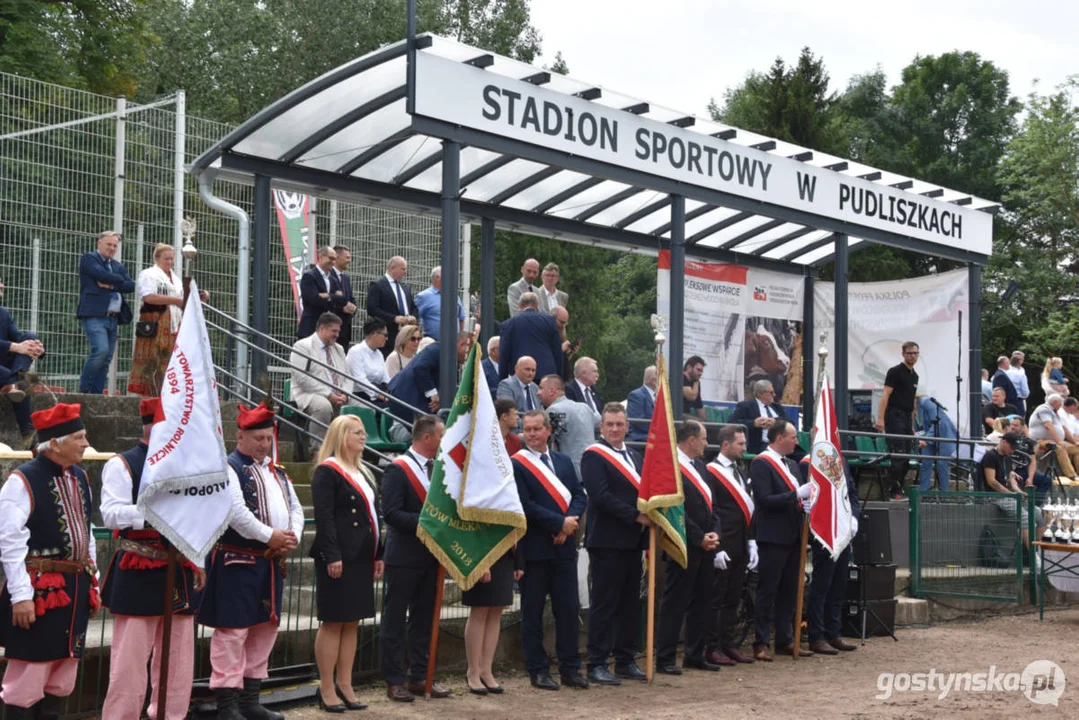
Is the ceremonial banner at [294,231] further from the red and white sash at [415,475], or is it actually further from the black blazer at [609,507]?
the red and white sash at [415,475]

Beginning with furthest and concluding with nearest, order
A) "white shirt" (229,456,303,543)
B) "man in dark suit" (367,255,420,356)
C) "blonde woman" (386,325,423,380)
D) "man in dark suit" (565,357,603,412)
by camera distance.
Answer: "man in dark suit" (367,255,420,356) → "blonde woman" (386,325,423,380) → "man in dark suit" (565,357,603,412) → "white shirt" (229,456,303,543)

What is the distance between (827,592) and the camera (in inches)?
488

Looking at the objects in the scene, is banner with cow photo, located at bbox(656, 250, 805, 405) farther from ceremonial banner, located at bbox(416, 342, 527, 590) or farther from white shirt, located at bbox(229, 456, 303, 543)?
white shirt, located at bbox(229, 456, 303, 543)

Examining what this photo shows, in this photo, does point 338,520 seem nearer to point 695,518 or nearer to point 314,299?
point 695,518

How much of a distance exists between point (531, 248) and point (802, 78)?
11.6 m

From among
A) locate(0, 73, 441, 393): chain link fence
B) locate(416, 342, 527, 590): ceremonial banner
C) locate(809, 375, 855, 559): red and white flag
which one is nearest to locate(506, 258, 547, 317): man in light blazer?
locate(0, 73, 441, 393): chain link fence

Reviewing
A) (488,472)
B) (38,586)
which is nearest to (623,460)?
(488,472)

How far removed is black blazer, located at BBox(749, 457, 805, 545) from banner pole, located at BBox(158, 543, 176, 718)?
19.7 feet

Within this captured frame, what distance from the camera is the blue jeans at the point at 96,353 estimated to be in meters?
12.6

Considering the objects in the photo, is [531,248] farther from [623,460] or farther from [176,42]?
[623,460]

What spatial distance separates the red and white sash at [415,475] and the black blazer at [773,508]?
3494 mm

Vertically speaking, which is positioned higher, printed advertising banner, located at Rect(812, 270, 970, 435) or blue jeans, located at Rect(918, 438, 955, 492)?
printed advertising banner, located at Rect(812, 270, 970, 435)

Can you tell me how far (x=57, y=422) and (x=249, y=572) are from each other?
1.43 m

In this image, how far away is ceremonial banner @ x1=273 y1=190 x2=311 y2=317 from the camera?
16906 millimetres
